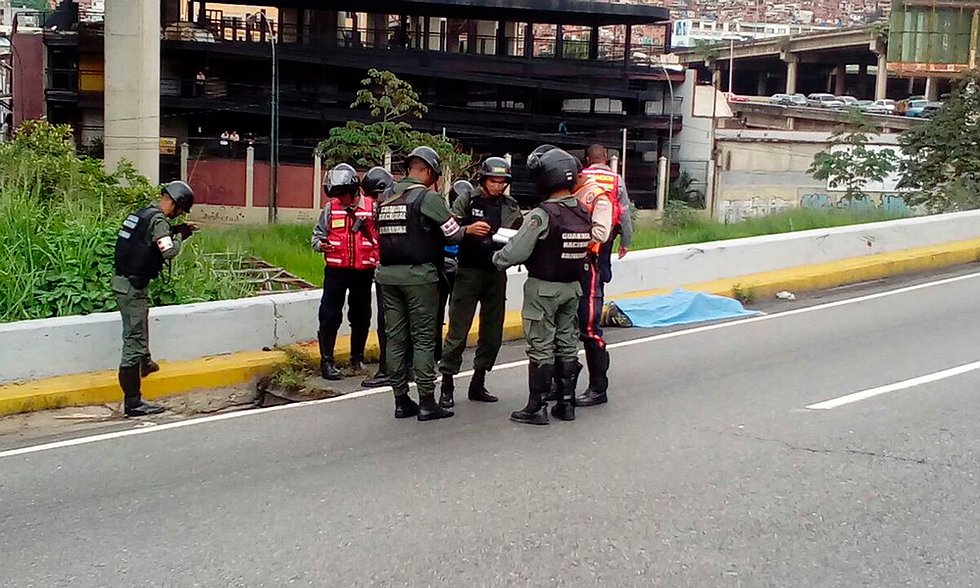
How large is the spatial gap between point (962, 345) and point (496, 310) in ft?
17.0

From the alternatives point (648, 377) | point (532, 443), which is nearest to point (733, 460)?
point (532, 443)

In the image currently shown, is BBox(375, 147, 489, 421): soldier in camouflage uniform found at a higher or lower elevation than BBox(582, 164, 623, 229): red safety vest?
lower

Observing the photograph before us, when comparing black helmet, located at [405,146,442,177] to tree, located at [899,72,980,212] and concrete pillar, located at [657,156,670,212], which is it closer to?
tree, located at [899,72,980,212]

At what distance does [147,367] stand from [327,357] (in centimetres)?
149

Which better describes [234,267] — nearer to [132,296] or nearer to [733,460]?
[132,296]

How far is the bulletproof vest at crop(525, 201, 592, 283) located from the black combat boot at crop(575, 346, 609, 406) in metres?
0.86

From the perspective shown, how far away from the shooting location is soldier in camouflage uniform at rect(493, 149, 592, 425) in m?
7.95

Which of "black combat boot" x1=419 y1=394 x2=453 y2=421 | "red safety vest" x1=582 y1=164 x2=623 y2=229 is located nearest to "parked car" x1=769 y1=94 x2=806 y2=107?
"red safety vest" x1=582 y1=164 x2=623 y2=229

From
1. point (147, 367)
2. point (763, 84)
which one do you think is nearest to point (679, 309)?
point (147, 367)

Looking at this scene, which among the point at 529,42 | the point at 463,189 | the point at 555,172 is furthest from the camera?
the point at 529,42

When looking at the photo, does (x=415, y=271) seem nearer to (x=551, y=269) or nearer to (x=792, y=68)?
(x=551, y=269)

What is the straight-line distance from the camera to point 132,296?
8.49m

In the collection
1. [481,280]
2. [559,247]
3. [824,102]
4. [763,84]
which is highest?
[763,84]

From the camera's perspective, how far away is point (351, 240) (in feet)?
31.6
